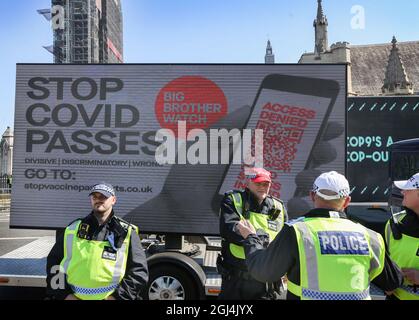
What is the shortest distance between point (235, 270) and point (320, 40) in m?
66.4

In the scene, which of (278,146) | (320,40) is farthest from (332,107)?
(320,40)

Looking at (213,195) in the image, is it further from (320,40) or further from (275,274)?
(320,40)

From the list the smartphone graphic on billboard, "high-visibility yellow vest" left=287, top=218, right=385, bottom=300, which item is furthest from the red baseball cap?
"high-visibility yellow vest" left=287, top=218, right=385, bottom=300

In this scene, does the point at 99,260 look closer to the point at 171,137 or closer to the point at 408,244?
the point at 408,244

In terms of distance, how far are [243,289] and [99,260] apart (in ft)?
4.60

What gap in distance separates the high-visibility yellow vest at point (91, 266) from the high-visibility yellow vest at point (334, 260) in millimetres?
1420

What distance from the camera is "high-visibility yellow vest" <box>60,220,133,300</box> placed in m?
2.81

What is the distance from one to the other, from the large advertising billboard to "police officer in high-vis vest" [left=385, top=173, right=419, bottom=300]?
2206 mm

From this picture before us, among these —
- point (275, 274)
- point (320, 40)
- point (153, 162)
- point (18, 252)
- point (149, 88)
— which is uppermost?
point (320, 40)

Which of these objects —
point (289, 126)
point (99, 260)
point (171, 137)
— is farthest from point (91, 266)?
point (289, 126)

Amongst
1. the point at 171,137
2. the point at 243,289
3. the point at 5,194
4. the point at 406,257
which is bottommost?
the point at 5,194

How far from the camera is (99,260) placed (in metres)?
2.84

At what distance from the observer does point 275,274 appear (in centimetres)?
225

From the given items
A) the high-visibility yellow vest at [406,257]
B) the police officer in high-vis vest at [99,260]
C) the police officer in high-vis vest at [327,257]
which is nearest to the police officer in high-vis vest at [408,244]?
the high-visibility yellow vest at [406,257]
